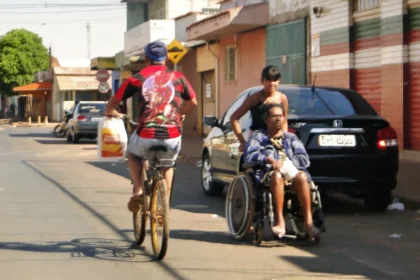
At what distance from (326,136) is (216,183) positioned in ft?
9.76

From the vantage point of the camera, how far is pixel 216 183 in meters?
13.5

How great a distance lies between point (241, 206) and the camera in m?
9.16

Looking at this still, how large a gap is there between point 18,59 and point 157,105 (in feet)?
269

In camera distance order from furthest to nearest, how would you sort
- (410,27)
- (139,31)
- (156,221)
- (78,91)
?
(78,91) → (139,31) → (410,27) → (156,221)

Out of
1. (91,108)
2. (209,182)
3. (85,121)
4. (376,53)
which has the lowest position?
(209,182)

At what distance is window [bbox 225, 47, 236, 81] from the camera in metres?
30.6

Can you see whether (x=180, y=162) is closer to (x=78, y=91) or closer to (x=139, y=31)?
(x=139, y=31)

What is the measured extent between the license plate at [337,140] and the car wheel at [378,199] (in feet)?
2.84

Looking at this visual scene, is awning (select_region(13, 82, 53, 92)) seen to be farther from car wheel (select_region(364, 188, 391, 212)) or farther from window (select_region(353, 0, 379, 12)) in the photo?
car wheel (select_region(364, 188, 391, 212))

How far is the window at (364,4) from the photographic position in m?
19.8

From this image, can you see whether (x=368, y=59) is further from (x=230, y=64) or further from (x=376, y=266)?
(x=376, y=266)

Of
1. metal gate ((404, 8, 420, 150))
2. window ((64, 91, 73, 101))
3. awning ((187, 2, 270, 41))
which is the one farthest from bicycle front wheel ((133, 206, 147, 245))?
window ((64, 91, 73, 101))

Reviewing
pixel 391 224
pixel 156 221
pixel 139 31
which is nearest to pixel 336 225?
pixel 391 224

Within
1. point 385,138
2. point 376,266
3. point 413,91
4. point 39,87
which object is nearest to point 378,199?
point 385,138
